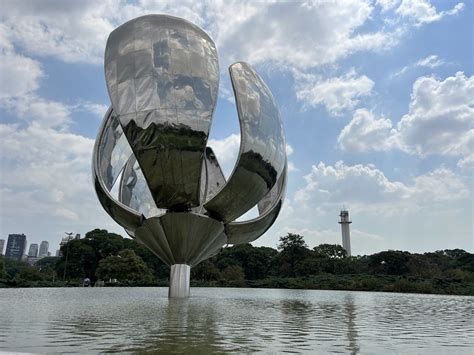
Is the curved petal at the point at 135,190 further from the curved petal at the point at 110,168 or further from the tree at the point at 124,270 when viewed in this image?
the tree at the point at 124,270

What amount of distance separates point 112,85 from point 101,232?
154 feet

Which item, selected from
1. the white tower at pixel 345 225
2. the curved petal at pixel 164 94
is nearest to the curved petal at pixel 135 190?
the curved petal at pixel 164 94

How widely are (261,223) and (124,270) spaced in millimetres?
29896

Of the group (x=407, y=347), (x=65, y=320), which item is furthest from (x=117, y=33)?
(x=407, y=347)

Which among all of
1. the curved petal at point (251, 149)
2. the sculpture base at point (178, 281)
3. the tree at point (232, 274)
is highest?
the curved petal at point (251, 149)

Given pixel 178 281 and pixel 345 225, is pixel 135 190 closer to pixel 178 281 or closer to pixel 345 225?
pixel 178 281

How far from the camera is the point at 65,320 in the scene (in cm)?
689

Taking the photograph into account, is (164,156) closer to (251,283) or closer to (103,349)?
(103,349)

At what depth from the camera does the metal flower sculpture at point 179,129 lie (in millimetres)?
10336

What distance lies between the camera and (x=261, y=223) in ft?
47.6

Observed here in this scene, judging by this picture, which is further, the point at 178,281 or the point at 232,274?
the point at 232,274

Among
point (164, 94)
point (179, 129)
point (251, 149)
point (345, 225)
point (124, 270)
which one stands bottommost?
point (124, 270)

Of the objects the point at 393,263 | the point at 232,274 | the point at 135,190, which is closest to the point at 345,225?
the point at 393,263

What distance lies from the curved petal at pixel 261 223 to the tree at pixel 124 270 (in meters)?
28.0
